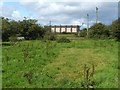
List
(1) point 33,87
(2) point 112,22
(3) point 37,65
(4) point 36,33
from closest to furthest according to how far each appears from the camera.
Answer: (1) point 33,87
(3) point 37,65
(2) point 112,22
(4) point 36,33

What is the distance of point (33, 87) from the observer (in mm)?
7980

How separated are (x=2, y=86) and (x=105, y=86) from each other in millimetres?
2901

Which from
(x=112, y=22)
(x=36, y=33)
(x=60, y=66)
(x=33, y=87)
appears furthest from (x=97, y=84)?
(x=36, y=33)

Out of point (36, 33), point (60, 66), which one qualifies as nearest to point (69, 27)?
point (36, 33)

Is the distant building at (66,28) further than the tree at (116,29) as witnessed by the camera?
Yes

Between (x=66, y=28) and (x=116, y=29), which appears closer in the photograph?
(x=116, y=29)

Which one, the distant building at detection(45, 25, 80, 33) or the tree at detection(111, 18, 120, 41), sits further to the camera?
the distant building at detection(45, 25, 80, 33)

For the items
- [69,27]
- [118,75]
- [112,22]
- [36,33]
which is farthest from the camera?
[69,27]

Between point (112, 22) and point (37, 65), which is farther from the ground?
point (112, 22)

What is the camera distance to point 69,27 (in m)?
86.8

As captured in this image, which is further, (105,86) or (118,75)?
(118,75)

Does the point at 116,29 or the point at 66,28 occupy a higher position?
the point at 66,28

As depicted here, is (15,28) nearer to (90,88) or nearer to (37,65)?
(37,65)

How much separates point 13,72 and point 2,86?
195 cm
